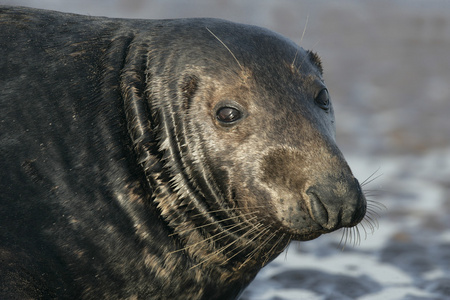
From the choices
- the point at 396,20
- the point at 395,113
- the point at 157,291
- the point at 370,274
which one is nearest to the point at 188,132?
the point at 157,291

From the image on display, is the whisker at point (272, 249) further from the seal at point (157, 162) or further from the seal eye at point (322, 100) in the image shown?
the seal eye at point (322, 100)

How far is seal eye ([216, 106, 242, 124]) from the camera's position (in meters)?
4.85

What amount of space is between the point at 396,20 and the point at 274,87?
969cm

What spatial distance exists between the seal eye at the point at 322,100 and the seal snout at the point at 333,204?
2.34 feet

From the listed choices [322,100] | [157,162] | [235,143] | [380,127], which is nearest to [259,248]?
[235,143]

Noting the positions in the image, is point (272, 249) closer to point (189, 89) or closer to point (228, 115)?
point (228, 115)

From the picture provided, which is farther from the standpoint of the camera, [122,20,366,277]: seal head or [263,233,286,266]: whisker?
[263,233,286,266]: whisker

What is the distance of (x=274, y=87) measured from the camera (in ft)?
16.1

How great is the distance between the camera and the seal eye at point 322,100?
5.09m

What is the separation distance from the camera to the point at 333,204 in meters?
4.48

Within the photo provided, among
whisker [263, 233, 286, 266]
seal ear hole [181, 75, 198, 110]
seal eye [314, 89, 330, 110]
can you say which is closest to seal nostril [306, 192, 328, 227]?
whisker [263, 233, 286, 266]

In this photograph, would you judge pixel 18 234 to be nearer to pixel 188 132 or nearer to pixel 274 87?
pixel 188 132

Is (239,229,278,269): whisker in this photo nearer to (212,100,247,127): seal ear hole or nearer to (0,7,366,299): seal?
(0,7,366,299): seal

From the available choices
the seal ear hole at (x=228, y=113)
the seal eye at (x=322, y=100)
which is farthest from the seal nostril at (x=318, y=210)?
the seal eye at (x=322, y=100)
